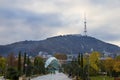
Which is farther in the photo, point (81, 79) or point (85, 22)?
point (85, 22)

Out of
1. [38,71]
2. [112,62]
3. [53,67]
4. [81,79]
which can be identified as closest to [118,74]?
[112,62]

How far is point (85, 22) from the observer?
7075cm

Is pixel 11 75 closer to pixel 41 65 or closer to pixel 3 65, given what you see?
pixel 3 65

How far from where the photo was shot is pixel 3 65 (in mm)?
101750

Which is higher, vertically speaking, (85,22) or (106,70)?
(85,22)

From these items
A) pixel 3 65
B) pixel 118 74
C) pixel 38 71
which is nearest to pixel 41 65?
pixel 38 71

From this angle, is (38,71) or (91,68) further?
(38,71)

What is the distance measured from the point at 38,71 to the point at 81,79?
2183 inches

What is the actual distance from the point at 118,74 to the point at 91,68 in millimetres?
6662

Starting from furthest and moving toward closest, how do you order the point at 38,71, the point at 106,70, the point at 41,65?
1. the point at 41,65
2. the point at 38,71
3. the point at 106,70

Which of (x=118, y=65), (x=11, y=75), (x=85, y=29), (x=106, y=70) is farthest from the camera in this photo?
(x=106, y=70)

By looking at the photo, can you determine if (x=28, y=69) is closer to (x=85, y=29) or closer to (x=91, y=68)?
(x=91, y=68)

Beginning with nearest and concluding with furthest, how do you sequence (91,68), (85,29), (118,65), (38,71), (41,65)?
(85,29) → (118,65) → (91,68) → (38,71) → (41,65)

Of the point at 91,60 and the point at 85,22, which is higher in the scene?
the point at 85,22
